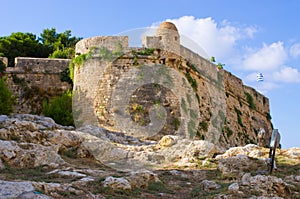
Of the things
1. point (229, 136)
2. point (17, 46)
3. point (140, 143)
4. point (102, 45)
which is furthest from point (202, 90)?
point (17, 46)

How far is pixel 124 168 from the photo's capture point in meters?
9.71

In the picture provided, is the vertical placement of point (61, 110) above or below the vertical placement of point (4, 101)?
below

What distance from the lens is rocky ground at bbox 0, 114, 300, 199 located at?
6359mm

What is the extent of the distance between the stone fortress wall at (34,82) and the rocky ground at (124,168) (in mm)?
6084

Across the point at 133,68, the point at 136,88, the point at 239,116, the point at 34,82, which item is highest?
the point at 133,68

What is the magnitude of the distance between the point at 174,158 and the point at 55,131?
2.71 meters

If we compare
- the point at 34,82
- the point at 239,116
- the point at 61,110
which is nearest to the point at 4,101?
the point at 61,110

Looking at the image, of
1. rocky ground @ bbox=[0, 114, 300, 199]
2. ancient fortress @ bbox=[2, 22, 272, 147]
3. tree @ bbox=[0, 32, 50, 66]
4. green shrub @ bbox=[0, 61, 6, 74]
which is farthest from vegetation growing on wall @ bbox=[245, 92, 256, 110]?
rocky ground @ bbox=[0, 114, 300, 199]

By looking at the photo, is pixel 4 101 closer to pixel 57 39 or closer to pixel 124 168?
pixel 124 168

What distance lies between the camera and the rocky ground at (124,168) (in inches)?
250

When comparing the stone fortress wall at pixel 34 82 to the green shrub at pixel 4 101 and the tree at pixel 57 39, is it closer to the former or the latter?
the green shrub at pixel 4 101

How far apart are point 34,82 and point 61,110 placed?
3.47 m

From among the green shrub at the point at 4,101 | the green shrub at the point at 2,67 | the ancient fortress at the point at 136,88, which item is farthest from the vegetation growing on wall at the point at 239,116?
the green shrub at the point at 4,101

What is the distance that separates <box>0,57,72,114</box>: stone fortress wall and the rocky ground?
20.0 feet
